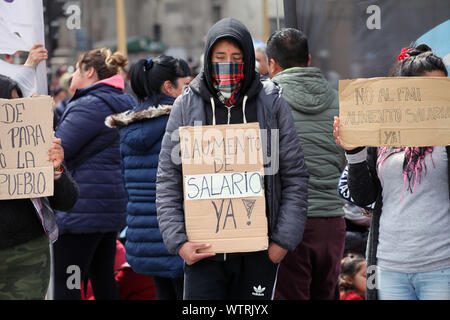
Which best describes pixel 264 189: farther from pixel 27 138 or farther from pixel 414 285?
pixel 27 138

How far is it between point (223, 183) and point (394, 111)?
0.91 metres

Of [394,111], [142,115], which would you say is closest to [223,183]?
[394,111]

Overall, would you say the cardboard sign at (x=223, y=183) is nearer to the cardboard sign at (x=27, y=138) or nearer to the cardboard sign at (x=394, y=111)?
the cardboard sign at (x=394, y=111)

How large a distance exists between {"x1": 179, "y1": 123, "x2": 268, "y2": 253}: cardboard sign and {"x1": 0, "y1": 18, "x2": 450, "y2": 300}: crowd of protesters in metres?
0.08

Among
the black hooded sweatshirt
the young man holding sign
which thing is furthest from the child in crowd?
the black hooded sweatshirt

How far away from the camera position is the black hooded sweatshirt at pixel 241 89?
353 centimetres

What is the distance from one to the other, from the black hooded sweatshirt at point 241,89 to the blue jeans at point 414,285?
1.00m

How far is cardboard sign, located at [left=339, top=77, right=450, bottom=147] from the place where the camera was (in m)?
3.53

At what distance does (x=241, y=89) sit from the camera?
11.7ft

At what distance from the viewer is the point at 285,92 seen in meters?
4.40

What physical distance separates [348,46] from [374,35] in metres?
0.36

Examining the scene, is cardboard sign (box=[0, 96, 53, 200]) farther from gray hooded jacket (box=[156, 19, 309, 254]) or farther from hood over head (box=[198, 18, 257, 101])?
hood over head (box=[198, 18, 257, 101])
